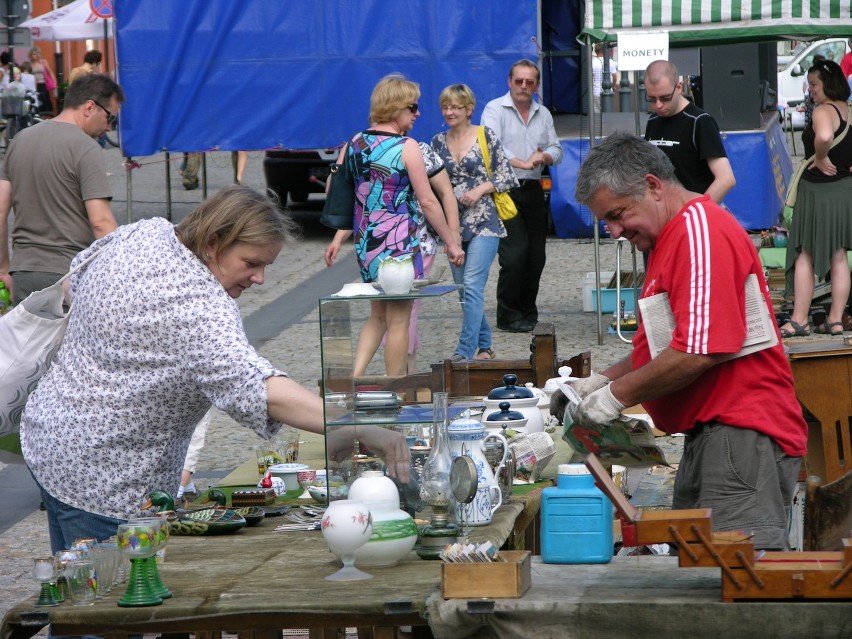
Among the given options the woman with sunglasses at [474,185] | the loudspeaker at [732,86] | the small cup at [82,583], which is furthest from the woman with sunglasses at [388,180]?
the loudspeaker at [732,86]

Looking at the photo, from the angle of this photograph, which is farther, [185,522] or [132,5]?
[132,5]


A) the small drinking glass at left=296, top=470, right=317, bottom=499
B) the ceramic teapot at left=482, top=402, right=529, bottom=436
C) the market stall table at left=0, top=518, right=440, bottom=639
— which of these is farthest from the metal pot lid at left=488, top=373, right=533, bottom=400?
the market stall table at left=0, top=518, right=440, bottom=639

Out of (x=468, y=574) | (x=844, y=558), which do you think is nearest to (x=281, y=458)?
(x=468, y=574)

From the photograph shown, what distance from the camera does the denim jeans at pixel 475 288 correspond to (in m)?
8.38

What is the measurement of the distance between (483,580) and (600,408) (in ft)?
2.49

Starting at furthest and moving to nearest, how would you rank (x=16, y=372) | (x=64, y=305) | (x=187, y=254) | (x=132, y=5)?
1. (x=132, y=5)
2. (x=64, y=305)
3. (x=16, y=372)
4. (x=187, y=254)

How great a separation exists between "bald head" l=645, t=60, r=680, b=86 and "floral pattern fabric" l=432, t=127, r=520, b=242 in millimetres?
1257

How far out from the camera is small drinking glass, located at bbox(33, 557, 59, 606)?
278cm

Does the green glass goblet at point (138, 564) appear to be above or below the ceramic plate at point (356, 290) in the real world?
below

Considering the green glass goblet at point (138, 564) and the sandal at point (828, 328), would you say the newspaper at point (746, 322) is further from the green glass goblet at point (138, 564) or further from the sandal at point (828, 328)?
the sandal at point (828, 328)

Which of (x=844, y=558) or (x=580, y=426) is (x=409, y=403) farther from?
(x=844, y=558)

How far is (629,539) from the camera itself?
108 inches

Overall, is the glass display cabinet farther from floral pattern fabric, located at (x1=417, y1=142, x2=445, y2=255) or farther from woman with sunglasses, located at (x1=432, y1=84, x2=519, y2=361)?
woman with sunglasses, located at (x1=432, y1=84, x2=519, y2=361)

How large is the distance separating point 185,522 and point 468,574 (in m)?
0.98
